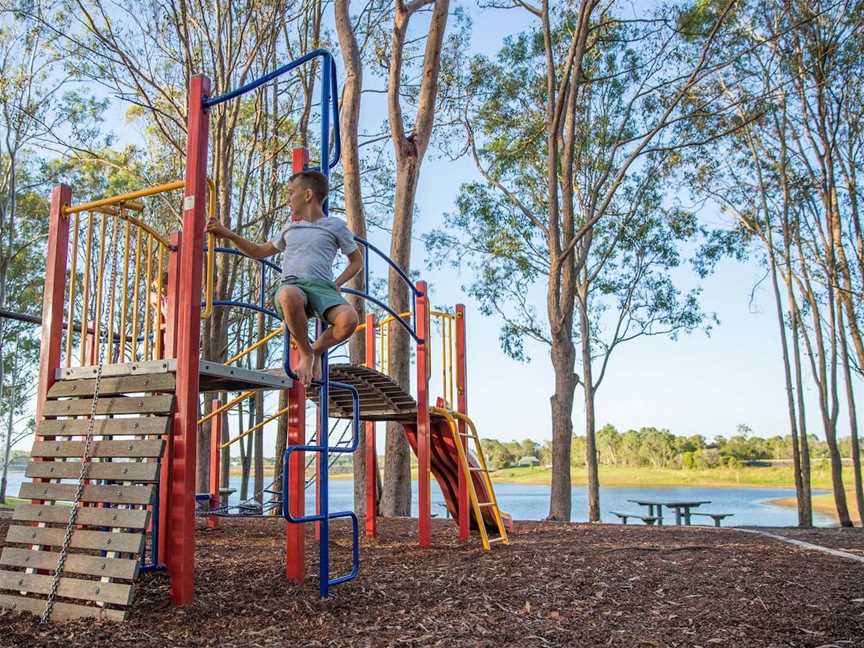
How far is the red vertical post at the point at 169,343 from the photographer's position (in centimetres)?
382

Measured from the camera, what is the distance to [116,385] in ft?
12.7

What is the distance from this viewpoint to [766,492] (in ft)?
200

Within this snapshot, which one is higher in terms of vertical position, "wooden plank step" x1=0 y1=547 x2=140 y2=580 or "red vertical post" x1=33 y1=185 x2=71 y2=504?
"red vertical post" x1=33 y1=185 x2=71 y2=504

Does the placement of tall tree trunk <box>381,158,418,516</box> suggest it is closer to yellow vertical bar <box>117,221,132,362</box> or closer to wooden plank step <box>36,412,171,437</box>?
yellow vertical bar <box>117,221,132,362</box>

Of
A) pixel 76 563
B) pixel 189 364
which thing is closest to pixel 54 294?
pixel 189 364

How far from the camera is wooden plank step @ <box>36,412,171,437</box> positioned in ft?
11.9

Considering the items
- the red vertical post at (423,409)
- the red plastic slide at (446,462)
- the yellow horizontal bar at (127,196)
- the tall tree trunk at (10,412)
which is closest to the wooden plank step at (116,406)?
the yellow horizontal bar at (127,196)

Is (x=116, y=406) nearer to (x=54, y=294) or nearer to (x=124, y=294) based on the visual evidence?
(x=124, y=294)

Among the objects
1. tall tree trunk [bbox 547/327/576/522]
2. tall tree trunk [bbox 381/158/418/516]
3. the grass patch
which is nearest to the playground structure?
tall tree trunk [bbox 381/158/418/516]

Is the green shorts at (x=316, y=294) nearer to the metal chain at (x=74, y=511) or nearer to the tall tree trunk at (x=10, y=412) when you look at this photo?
the metal chain at (x=74, y=511)

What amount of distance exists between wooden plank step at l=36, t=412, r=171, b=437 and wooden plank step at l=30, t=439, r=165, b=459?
4 centimetres

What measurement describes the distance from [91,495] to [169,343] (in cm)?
85

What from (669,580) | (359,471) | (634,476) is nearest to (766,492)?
(634,476)

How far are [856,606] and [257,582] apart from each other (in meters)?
3.35
